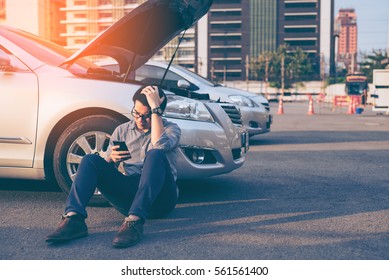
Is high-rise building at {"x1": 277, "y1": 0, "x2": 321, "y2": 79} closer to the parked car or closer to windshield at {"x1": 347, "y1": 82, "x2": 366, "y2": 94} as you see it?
windshield at {"x1": 347, "y1": 82, "x2": 366, "y2": 94}

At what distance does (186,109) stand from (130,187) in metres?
1.17

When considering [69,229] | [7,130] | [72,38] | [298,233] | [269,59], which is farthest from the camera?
[269,59]

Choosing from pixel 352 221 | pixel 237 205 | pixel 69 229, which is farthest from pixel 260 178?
pixel 69 229

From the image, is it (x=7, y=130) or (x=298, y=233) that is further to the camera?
(x=7, y=130)

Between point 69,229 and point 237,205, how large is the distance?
67.4 inches

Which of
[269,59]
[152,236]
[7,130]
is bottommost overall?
[152,236]

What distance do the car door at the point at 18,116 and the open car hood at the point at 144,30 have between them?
0.38 meters

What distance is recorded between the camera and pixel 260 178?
20.9ft

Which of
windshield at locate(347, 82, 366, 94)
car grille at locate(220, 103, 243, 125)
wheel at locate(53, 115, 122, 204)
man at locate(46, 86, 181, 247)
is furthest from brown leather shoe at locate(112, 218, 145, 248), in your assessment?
windshield at locate(347, 82, 366, 94)

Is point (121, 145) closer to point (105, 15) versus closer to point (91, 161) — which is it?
point (91, 161)

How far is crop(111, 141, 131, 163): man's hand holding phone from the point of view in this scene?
12.8 feet

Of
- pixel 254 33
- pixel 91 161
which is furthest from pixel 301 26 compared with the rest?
pixel 91 161

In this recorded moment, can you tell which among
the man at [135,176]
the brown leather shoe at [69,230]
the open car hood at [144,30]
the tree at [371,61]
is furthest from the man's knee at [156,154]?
the tree at [371,61]

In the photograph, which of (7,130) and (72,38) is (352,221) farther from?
(72,38)
